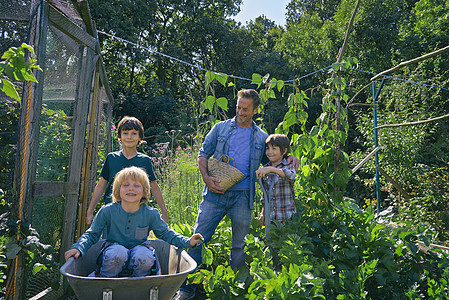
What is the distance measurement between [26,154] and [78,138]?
0.95m

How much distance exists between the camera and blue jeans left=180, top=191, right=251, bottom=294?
3172 mm

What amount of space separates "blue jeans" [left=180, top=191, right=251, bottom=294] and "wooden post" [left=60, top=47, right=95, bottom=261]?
1.08 metres

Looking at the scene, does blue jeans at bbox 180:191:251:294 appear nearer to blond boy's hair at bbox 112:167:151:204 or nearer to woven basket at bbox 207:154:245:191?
woven basket at bbox 207:154:245:191

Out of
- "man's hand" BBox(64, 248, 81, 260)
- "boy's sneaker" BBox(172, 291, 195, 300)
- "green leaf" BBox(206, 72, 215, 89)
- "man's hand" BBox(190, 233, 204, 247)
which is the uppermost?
"green leaf" BBox(206, 72, 215, 89)

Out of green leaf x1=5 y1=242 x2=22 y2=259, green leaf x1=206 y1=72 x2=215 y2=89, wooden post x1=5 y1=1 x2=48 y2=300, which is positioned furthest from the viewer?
green leaf x1=206 y1=72 x2=215 y2=89

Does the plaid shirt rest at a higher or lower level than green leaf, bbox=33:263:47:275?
higher

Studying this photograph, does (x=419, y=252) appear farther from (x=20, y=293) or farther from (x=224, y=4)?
(x=224, y=4)

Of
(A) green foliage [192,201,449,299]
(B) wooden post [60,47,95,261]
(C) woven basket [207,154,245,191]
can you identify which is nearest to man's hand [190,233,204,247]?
(A) green foliage [192,201,449,299]

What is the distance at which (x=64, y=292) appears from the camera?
3.62 m

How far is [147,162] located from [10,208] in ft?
3.10

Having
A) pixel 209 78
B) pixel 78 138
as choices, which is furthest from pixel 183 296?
pixel 209 78

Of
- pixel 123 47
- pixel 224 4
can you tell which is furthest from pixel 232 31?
pixel 123 47

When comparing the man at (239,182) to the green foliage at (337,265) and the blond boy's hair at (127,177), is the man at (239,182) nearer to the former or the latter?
the green foliage at (337,265)

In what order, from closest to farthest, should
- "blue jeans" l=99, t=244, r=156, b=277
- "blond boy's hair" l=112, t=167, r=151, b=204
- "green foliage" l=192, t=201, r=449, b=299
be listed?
"blue jeans" l=99, t=244, r=156, b=277 → "green foliage" l=192, t=201, r=449, b=299 → "blond boy's hair" l=112, t=167, r=151, b=204
